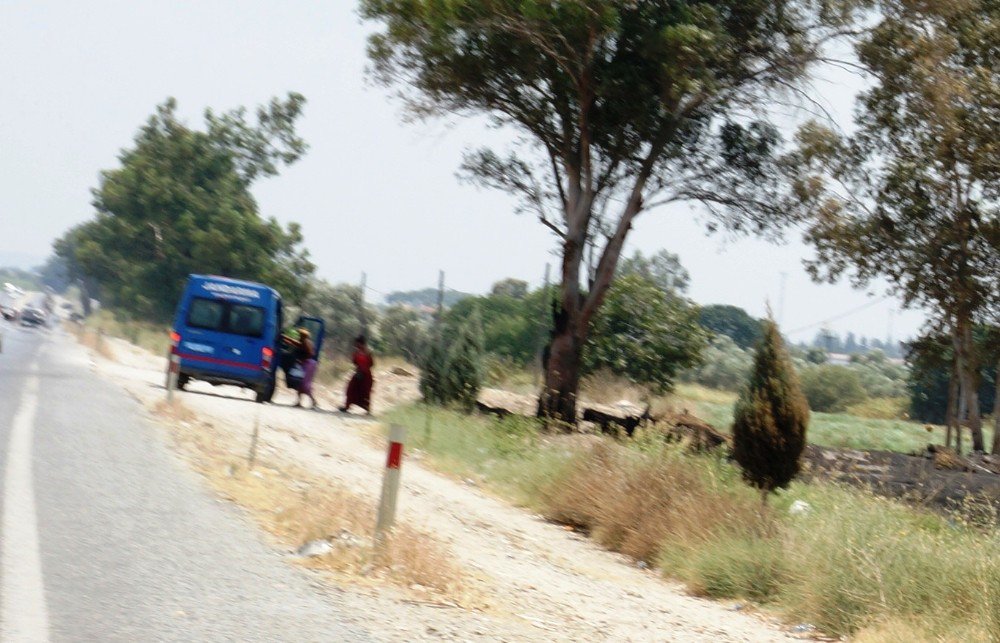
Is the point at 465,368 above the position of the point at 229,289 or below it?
below

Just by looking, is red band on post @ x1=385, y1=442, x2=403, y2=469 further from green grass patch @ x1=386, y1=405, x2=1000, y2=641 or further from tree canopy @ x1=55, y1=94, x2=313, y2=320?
tree canopy @ x1=55, y1=94, x2=313, y2=320

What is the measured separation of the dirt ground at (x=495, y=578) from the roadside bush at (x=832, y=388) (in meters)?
60.8

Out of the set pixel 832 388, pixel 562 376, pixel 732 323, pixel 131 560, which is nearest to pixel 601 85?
pixel 562 376

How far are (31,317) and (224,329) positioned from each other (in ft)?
187

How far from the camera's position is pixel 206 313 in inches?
1050

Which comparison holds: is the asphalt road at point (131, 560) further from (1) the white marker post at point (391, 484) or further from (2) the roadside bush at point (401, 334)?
(2) the roadside bush at point (401, 334)

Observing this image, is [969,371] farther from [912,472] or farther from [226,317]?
[226,317]

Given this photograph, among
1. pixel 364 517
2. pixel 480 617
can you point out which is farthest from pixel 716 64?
pixel 480 617

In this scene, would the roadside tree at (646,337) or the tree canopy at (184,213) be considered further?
the tree canopy at (184,213)

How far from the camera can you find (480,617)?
835 cm

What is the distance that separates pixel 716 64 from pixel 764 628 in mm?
16815

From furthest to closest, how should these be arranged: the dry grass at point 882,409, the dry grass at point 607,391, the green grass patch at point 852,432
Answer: the dry grass at point 882,409 < the dry grass at point 607,391 < the green grass patch at point 852,432

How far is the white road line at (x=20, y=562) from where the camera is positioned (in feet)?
20.6

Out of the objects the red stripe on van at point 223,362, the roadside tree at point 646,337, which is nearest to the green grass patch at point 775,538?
the red stripe on van at point 223,362
